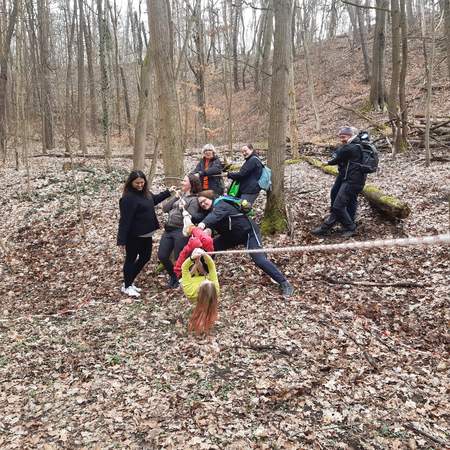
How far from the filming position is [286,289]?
21.4 feet

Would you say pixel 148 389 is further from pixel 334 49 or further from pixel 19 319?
pixel 334 49

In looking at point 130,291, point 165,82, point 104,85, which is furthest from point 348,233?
point 104,85

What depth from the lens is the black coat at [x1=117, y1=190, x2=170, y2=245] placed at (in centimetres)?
676

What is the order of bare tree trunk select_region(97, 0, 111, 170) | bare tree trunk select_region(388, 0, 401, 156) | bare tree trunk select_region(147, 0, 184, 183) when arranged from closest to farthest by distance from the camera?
bare tree trunk select_region(147, 0, 184, 183) → bare tree trunk select_region(388, 0, 401, 156) → bare tree trunk select_region(97, 0, 111, 170)

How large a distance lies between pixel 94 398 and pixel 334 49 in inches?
1500

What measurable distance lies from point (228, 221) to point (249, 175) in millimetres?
1625

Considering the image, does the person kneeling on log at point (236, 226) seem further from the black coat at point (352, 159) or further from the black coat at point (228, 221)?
the black coat at point (352, 159)

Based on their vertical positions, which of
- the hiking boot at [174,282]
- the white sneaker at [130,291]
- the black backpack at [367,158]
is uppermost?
the black backpack at [367,158]

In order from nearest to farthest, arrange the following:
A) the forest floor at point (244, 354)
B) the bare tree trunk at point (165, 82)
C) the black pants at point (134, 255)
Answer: the forest floor at point (244, 354) < the black pants at point (134, 255) < the bare tree trunk at point (165, 82)

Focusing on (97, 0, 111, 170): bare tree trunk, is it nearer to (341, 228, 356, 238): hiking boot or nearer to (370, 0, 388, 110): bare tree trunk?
(341, 228, 356, 238): hiking boot

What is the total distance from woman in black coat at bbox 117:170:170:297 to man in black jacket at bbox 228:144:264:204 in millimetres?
1428

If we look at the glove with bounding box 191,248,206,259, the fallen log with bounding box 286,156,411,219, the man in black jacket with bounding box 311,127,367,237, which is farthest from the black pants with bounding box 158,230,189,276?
the fallen log with bounding box 286,156,411,219

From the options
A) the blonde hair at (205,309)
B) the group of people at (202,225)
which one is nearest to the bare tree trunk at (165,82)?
the group of people at (202,225)

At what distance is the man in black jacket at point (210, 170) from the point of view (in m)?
8.14
